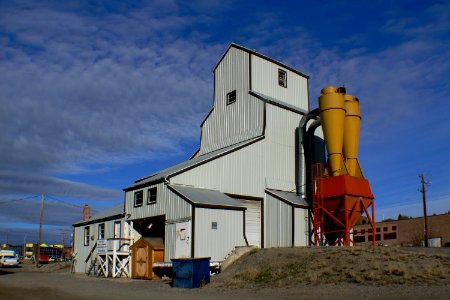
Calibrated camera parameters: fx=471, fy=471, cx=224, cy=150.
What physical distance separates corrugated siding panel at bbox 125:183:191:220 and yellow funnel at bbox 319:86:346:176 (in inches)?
434

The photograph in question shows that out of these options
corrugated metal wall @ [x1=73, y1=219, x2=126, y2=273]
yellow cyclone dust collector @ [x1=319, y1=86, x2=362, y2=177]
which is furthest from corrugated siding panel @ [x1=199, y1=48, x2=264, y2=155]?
corrugated metal wall @ [x1=73, y1=219, x2=126, y2=273]

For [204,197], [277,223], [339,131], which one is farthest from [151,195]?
[339,131]

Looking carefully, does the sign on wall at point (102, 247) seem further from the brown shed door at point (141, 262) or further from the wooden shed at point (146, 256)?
the brown shed door at point (141, 262)

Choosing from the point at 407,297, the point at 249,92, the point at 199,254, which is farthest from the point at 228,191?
the point at 407,297

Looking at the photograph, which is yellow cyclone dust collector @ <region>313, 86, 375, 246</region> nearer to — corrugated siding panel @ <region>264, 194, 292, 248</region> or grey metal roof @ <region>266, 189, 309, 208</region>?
grey metal roof @ <region>266, 189, 309, 208</region>

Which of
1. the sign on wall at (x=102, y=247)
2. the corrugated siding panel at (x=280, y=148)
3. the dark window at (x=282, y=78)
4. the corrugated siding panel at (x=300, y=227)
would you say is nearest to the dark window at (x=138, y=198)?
the sign on wall at (x=102, y=247)

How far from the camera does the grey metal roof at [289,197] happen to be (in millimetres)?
31116

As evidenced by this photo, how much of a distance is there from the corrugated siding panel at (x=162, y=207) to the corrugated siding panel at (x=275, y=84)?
11517 millimetres

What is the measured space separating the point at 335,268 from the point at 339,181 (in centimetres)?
1204

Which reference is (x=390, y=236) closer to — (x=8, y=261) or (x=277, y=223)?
(x=277, y=223)

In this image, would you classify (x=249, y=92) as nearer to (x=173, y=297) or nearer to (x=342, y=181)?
(x=342, y=181)

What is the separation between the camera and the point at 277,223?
103ft

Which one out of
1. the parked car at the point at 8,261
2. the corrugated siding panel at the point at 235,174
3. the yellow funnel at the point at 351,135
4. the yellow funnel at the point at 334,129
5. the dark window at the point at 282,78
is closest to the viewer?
the corrugated siding panel at the point at 235,174

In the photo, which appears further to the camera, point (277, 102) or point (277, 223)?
point (277, 102)
